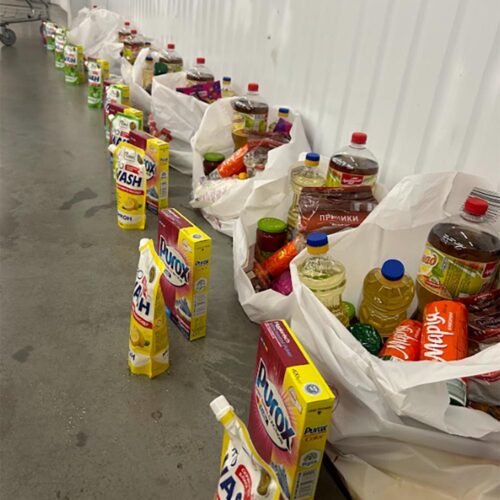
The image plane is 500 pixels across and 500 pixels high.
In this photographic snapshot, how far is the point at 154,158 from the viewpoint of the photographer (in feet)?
4.92

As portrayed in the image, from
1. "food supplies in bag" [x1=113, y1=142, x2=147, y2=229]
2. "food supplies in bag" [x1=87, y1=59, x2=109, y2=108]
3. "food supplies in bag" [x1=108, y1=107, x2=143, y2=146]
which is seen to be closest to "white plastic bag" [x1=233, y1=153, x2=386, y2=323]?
"food supplies in bag" [x1=113, y1=142, x2=147, y2=229]

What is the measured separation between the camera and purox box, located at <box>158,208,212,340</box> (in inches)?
39.2

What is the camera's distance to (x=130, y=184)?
1402 mm

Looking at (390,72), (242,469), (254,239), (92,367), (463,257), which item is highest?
(390,72)

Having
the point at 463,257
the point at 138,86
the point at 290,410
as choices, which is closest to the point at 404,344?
the point at 463,257

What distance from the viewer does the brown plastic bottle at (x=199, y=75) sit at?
2.09 metres

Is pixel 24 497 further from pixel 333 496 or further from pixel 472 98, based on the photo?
pixel 472 98

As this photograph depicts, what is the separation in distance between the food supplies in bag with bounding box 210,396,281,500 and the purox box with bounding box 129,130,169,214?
1.07 m

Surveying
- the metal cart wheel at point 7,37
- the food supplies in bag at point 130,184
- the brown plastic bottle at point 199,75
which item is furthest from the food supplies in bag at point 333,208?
the metal cart wheel at point 7,37

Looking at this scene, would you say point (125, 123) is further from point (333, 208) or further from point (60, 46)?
point (60, 46)

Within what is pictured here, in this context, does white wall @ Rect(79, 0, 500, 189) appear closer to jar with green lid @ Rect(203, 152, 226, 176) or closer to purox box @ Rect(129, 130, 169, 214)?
jar with green lid @ Rect(203, 152, 226, 176)

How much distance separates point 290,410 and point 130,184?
96 cm

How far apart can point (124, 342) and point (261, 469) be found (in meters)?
0.59

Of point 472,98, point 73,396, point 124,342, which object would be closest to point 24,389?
point 73,396
